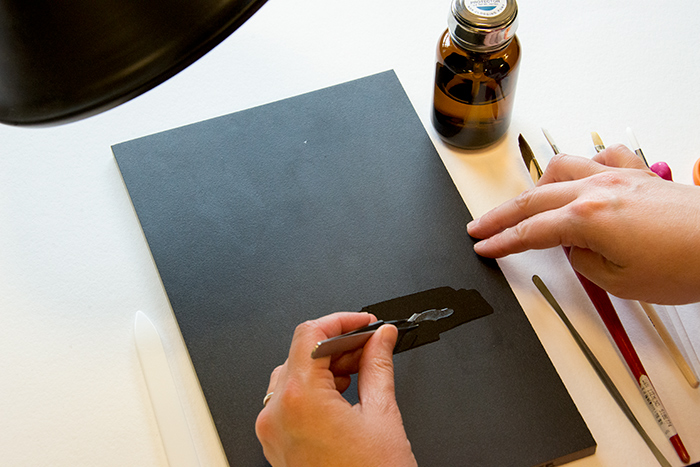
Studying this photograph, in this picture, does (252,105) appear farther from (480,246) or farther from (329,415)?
(329,415)

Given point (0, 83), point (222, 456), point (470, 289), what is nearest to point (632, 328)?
point (470, 289)

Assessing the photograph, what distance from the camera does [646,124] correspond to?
39.6 inches

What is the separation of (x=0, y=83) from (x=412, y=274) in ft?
1.84

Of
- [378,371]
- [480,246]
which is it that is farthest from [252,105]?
[378,371]

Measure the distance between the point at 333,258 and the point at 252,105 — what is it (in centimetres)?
37

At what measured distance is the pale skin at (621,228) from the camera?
71 cm

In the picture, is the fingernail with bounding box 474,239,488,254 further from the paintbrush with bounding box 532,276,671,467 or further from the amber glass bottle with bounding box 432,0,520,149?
the amber glass bottle with bounding box 432,0,520,149

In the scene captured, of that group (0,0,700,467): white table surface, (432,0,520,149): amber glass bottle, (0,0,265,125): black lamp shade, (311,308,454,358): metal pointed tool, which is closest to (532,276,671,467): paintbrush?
(0,0,700,467): white table surface

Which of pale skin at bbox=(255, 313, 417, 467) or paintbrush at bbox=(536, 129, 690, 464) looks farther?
paintbrush at bbox=(536, 129, 690, 464)

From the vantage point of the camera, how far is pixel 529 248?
0.81 m

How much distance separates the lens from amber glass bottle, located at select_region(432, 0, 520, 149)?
786 mm

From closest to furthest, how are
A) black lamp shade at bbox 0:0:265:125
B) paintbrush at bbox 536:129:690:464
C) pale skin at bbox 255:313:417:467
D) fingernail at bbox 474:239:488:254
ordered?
black lamp shade at bbox 0:0:265:125 → pale skin at bbox 255:313:417:467 → paintbrush at bbox 536:129:690:464 → fingernail at bbox 474:239:488:254

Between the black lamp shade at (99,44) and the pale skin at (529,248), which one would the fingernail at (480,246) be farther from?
the black lamp shade at (99,44)

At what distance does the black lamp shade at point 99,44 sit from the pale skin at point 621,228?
506 millimetres
